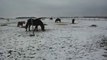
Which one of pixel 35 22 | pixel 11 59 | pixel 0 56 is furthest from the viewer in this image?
pixel 35 22

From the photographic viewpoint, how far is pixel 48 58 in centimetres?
711

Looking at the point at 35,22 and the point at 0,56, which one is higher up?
the point at 35,22

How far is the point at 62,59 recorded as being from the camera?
Answer: 6941 mm

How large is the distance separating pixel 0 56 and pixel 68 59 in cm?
362

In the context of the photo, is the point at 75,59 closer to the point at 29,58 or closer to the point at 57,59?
the point at 57,59

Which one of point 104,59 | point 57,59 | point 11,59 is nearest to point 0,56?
point 11,59

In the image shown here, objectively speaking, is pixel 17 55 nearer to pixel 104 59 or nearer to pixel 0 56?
pixel 0 56

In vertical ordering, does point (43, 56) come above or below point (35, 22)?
below

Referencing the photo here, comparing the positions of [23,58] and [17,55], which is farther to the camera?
[17,55]

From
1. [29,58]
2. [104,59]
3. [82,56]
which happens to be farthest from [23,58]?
[104,59]

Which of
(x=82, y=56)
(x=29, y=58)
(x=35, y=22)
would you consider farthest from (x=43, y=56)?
(x=35, y=22)

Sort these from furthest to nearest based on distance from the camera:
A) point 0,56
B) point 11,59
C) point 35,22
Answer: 1. point 35,22
2. point 0,56
3. point 11,59

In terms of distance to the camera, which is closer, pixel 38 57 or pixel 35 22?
pixel 38 57

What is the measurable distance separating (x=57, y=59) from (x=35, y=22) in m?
13.2
